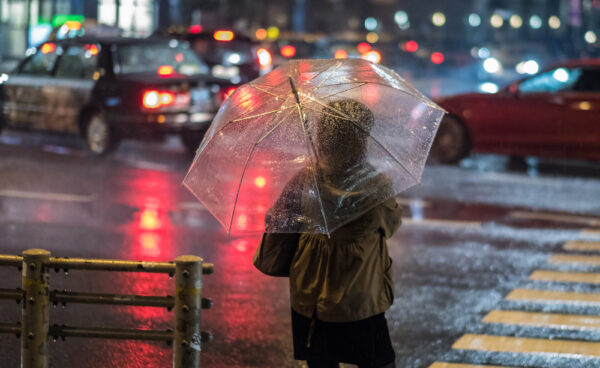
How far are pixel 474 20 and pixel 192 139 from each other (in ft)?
166

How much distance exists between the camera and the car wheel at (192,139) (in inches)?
572

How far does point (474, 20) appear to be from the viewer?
62.8 meters

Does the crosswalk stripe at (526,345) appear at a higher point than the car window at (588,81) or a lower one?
lower

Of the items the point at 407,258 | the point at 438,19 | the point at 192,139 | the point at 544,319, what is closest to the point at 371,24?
the point at 438,19

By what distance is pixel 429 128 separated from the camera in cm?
439

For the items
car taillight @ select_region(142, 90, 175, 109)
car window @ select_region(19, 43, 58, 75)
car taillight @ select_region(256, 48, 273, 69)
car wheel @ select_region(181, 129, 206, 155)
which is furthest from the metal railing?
car taillight @ select_region(256, 48, 273, 69)

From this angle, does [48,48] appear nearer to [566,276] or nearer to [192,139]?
[192,139]

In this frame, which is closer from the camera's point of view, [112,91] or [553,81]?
[553,81]

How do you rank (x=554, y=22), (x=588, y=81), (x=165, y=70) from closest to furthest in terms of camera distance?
(x=588, y=81), (x=165, y=70), (x=554, y=22)

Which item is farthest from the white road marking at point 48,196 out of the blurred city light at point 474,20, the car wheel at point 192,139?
the blurred city light at point 474,20

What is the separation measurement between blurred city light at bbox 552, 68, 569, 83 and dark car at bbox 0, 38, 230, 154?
4.85 metres

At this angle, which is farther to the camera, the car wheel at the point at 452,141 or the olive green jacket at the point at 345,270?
the car wheel at the point at 452,141

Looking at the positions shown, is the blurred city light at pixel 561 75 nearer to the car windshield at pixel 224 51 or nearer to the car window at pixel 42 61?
the car windshield at pixel 224 51

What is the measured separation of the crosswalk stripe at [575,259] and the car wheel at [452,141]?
586 cm
